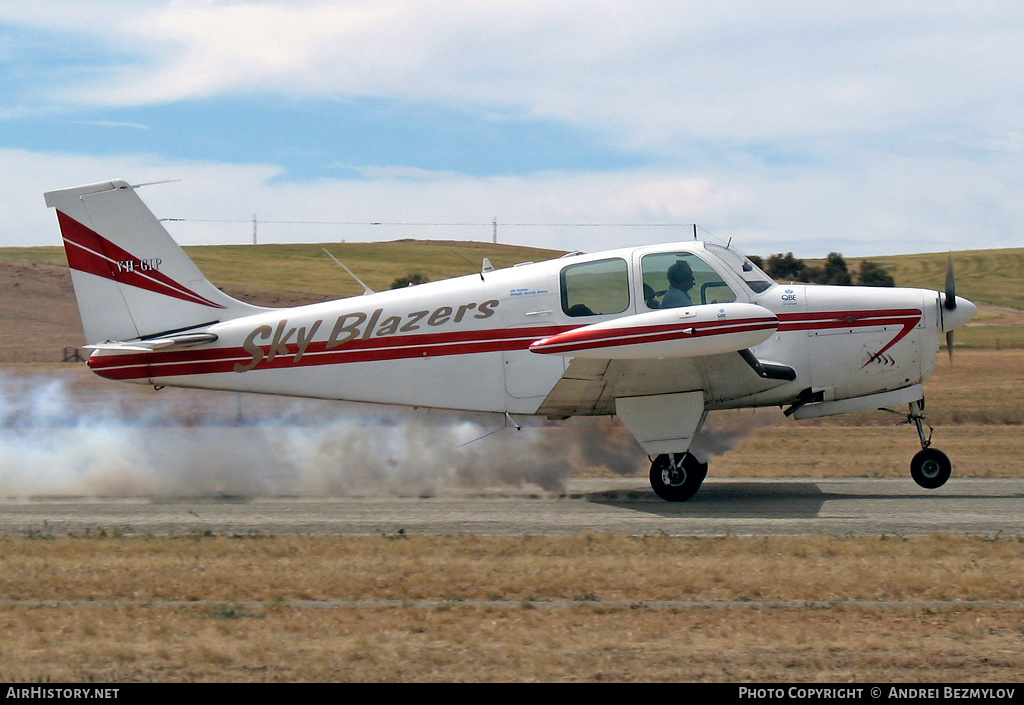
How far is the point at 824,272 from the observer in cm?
1709

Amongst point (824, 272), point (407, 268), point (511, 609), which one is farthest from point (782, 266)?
point (407, 268)

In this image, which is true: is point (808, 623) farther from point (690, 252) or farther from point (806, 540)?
point (690, 252)

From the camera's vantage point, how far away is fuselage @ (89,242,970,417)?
10797mm

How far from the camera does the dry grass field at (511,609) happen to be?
509 cm

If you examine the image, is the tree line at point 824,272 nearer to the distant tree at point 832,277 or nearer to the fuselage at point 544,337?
the distant tree at point 832,277

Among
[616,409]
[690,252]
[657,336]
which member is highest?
[690,252]

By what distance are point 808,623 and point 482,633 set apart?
191 cm

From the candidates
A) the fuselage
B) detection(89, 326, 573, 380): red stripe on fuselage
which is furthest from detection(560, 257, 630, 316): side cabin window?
Answer: detection(89, 326, 573, 380): red stripe on fuselage

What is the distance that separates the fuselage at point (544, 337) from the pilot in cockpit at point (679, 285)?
1.8 inches

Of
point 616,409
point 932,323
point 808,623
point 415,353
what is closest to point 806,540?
point 808,623

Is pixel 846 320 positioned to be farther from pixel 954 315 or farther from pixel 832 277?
pixel 832 277

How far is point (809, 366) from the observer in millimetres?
11055

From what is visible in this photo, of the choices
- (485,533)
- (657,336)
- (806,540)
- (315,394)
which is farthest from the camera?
(315,394)
